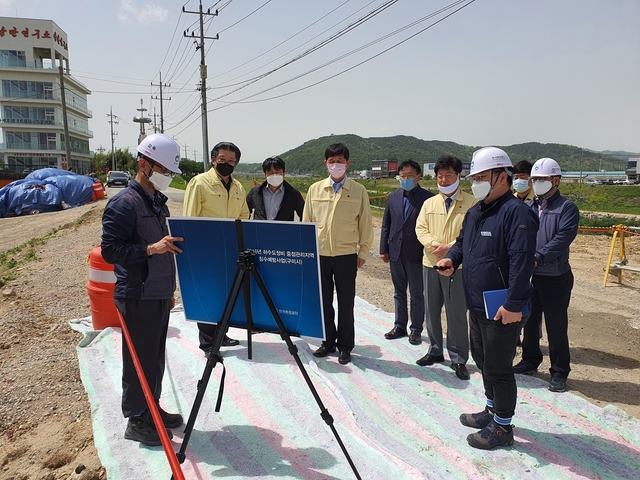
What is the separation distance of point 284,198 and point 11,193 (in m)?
21.0

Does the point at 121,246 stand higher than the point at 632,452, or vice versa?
the point at 121,246

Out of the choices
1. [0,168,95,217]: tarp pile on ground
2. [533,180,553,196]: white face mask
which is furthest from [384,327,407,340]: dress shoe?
[0,168,95,217]: tarp pile on ground

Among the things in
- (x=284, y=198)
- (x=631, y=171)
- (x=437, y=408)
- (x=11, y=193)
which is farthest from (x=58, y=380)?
(x=631, y=171)

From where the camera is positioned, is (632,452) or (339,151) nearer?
(632,452)

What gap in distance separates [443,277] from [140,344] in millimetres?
2572

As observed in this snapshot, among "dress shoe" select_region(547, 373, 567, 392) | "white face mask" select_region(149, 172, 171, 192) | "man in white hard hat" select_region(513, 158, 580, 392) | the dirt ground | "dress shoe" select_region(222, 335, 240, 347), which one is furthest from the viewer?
"dress shoe" select_region(222, 335, 240, 347)

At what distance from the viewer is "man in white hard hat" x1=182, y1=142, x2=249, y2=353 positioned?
13.4ft

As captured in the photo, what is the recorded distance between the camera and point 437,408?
10.7 ft

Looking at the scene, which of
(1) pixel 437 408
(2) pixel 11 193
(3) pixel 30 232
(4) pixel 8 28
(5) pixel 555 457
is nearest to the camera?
(5) pixel 555 457

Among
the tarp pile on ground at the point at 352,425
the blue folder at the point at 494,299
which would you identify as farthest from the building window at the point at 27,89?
the blue folder at the point at 494,299

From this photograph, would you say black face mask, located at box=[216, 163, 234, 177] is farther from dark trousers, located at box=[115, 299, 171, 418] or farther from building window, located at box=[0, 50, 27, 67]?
building window, located at box=[0, 50, 27, 67]

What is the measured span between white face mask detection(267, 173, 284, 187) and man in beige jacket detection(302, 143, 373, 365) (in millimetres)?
510

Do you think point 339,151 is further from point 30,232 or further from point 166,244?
point 30,232

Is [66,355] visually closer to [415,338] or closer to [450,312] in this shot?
[415,338]
